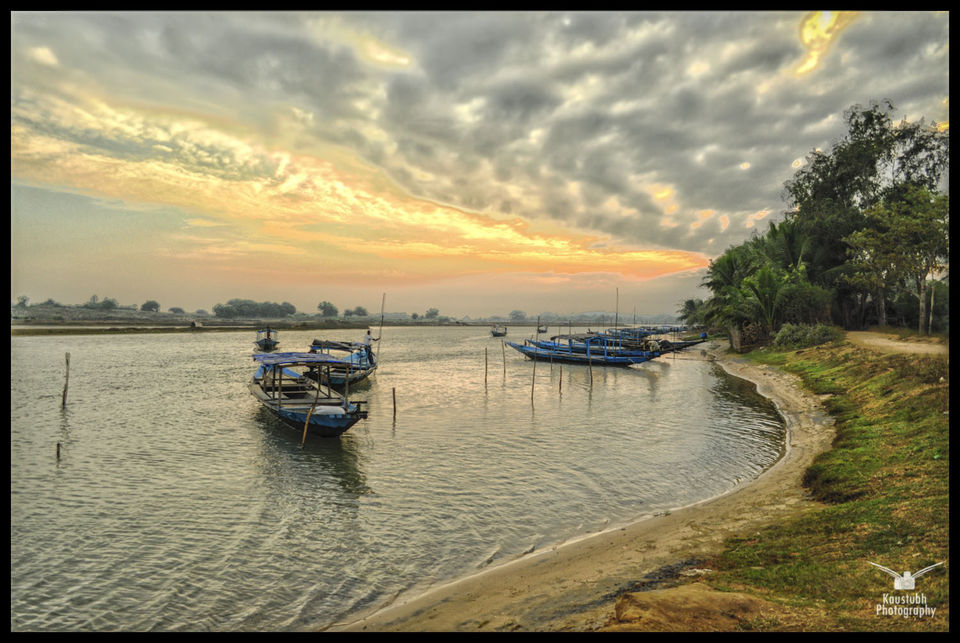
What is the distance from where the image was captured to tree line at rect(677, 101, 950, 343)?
33.2 metres

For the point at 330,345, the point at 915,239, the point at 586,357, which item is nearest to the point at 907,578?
the point at 915,239

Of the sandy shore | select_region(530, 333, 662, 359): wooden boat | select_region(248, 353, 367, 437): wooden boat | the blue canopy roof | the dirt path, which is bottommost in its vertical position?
the sandy shore

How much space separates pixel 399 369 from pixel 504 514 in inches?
1471

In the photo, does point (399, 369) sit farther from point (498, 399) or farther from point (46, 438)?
point (46, 438)

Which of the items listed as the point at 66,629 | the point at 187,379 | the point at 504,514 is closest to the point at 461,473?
the point at 504,514

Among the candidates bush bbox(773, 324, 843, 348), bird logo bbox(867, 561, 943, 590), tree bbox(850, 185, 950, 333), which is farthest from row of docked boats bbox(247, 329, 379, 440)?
tree bbox(850, 185, 950, 333)

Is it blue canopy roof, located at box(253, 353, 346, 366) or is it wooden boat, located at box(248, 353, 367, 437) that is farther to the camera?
blue canopy roof, located at box(253, 353, 346, 366)

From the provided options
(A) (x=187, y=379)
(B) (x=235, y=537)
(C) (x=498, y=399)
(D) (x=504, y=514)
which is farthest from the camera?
(A) (x=187, y=379)

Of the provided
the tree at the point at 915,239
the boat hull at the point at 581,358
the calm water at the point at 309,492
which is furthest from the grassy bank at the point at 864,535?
the boat hull at the point at 581,358

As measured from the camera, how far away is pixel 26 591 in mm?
8812

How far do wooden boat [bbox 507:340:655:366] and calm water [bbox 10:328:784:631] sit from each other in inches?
728

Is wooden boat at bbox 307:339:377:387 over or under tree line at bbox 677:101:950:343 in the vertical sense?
under

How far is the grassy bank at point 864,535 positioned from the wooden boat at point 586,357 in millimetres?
31187

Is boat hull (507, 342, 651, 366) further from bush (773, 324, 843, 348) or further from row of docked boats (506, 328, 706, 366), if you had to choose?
Result: bush (773, 324, 843, 348)
